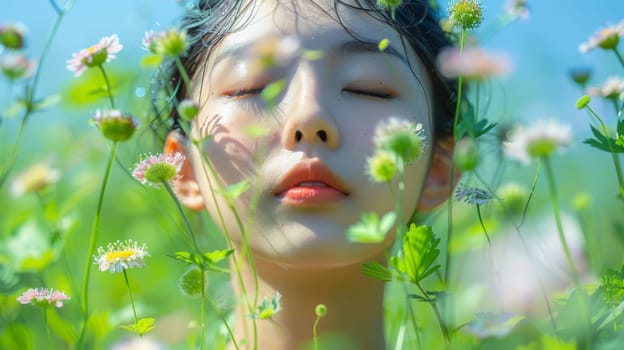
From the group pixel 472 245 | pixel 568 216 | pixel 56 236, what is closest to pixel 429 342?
pixel 472 245

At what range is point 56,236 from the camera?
0.94 metres

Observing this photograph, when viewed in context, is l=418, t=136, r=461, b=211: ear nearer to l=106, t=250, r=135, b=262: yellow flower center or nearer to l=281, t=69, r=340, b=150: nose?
l=281, t=69, r=340, b=150: nose

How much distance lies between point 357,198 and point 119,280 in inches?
43.7

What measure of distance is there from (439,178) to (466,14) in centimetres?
36

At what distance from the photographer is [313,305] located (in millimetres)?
1139

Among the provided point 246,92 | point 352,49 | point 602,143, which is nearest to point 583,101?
point 602,143

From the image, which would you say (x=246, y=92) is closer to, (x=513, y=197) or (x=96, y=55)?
(x=96, y=55)

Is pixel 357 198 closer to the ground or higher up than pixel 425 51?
closer to the ground

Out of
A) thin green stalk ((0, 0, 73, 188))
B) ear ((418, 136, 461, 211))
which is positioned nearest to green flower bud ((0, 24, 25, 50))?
thin green stalk ((0, 0, 73, 188))

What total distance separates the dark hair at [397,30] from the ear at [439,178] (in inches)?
0.8

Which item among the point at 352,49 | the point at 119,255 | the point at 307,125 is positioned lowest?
the point at 119,255

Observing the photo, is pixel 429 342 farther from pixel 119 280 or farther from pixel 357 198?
pixel 119 280

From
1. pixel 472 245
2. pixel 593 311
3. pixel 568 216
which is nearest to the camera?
pixel 593 311

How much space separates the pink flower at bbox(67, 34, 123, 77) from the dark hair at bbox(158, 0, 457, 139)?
0.70 ft
